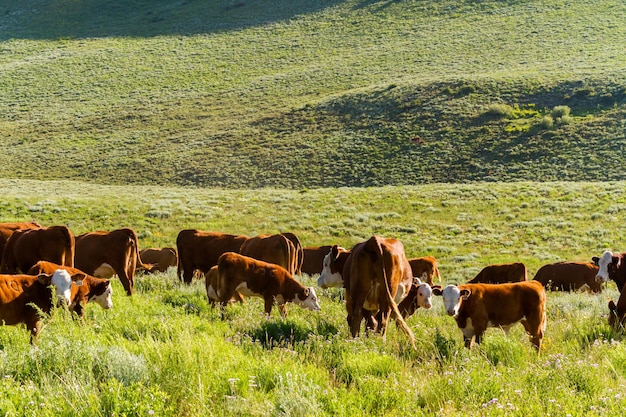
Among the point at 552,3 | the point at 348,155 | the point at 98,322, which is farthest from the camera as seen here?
the point at 552,3

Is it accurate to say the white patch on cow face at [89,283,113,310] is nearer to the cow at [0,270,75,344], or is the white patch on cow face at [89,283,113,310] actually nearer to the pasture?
the pasture

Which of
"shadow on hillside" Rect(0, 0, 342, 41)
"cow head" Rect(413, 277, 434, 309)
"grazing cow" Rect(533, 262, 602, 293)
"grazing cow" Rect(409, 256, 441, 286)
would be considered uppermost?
"shadow on hillside" Rect(0, 0, 342, 41)

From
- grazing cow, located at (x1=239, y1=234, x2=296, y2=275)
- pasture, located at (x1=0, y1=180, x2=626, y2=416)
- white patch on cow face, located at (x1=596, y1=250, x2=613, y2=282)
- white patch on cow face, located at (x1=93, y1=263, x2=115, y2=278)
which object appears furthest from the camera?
grazing cow, located at (x1=239, y1=234, x2=296, y2=275)

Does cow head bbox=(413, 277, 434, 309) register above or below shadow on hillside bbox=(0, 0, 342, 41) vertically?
below

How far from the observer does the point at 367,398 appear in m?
5.89

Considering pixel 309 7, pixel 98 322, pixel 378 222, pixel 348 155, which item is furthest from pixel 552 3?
pixel 98 322

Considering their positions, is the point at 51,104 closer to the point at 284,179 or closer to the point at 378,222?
the point at 284,179

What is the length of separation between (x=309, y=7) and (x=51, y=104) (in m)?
49.2

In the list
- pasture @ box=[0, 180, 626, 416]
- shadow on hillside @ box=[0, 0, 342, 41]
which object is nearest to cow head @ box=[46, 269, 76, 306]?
pasture @ box=[0, 180, 626, 416]

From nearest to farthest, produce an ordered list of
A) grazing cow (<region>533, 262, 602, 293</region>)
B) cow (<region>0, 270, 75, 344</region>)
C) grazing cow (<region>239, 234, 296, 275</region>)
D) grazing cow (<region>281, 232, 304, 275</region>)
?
cow (<region>0, 270, 75, 344</region>) < grazing cow (<region>239, 234, 296, 275</region>) < grazing cow (<region>281, 232, 304, 275</region>) < grazing cow (<region>533, 262, 602, 293</region>)

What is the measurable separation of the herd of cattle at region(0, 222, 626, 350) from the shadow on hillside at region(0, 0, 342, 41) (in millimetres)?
96921

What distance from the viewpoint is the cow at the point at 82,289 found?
32.6 ft

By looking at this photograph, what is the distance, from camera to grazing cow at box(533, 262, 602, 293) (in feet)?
59.0

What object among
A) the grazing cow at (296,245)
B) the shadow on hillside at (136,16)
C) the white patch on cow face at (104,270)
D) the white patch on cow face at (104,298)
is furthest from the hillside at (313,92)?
the white patch on cow face at (104,298)
